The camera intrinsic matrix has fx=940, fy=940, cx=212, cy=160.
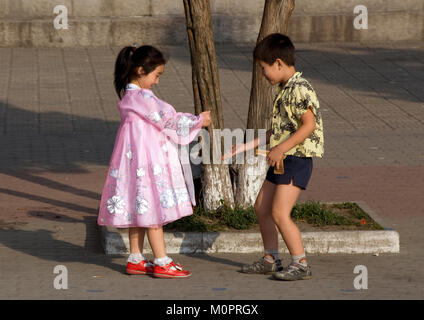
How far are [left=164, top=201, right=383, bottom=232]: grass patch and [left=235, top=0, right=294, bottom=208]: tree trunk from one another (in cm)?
16

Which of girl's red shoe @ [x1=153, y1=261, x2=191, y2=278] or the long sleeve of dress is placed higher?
the long sleeve of dress

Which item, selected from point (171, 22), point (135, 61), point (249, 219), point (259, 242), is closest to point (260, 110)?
point (249, 219)

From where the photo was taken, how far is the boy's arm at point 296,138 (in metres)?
5.78

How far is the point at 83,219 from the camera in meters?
7.85

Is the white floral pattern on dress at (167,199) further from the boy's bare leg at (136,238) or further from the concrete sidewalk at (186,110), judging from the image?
the concrete sidewalk at (186,110)

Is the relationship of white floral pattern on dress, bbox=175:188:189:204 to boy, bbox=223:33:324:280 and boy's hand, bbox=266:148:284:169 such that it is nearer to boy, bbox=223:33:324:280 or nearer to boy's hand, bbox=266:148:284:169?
boy, bbox=223:33:324:280

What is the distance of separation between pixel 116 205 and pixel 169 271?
1.81 ft

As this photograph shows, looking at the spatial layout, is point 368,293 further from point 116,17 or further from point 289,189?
point 116,17

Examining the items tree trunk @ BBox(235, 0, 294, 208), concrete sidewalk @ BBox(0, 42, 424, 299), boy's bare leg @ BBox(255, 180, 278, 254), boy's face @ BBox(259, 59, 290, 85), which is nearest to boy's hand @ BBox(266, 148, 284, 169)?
boy's bare leg @ BBox(255, 180, 278, 254)

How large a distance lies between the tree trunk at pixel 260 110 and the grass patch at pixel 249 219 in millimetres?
156

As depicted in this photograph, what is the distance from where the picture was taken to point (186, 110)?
12.7 m

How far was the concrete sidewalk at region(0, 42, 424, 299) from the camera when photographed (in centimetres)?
601

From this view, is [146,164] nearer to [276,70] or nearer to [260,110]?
[276,70]

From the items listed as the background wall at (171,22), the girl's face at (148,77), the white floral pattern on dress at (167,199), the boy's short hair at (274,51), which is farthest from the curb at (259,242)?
the background wall at (171,22)
